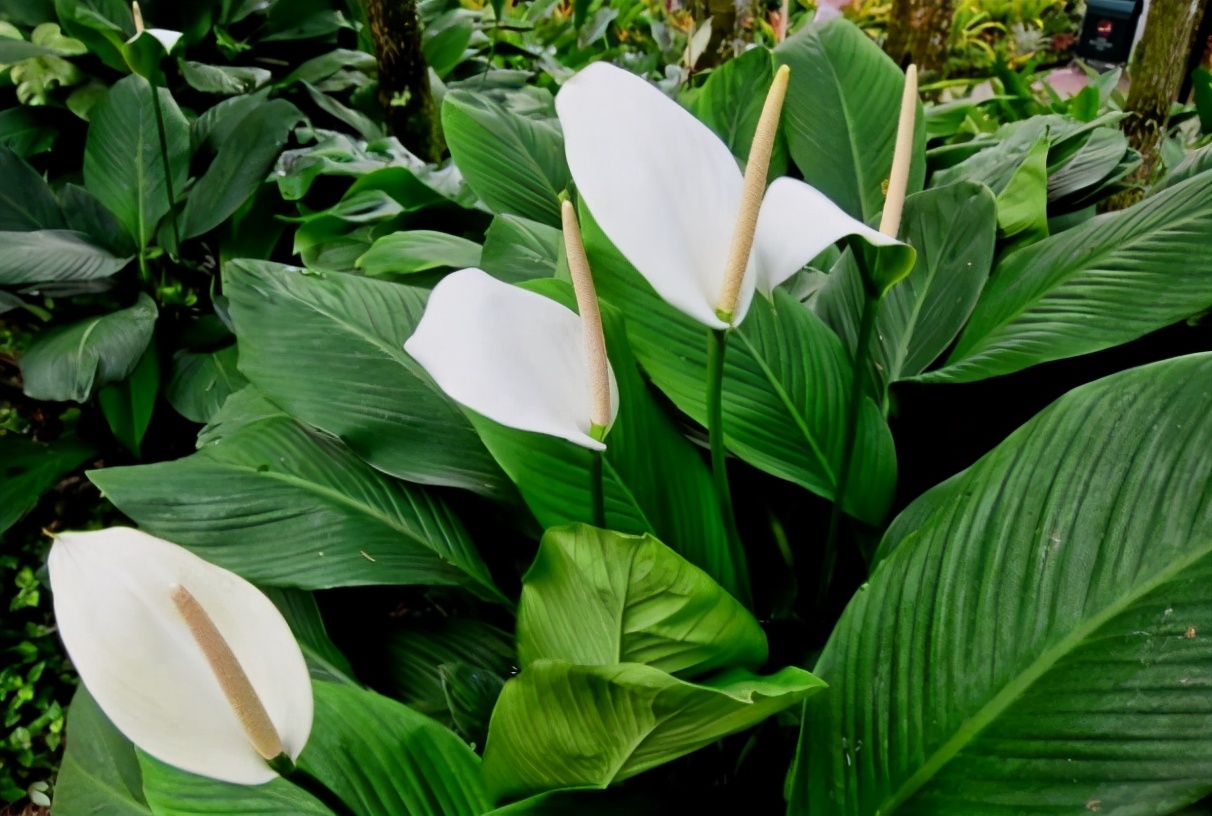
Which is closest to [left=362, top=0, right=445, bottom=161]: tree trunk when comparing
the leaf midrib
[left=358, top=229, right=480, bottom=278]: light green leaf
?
[left=358, top=229, right=480, bottom=278]: light green leaf

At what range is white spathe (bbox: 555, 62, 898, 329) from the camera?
1.09 feet

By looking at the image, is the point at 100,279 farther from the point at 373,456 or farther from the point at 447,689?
the point at 447,689

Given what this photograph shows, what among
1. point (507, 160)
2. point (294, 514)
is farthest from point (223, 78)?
point (294, 514)

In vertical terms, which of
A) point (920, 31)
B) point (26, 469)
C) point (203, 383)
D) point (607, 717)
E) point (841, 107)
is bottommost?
point (26, 469)

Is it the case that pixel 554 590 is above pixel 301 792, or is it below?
above

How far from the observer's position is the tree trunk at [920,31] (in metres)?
1.69

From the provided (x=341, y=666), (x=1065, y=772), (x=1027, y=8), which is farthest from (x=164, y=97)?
(x=1027, y=8)

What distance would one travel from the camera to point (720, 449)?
0.44 m

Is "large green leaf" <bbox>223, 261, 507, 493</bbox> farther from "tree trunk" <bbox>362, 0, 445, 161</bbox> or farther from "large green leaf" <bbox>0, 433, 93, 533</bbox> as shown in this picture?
"tree trunk" <bbox>362, 0, 445, 161</bbox>

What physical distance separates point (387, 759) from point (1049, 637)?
0.33 m

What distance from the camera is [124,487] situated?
1.74 feet

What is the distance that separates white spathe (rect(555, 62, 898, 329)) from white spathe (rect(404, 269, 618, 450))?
6 cm

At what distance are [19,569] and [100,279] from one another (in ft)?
1.33

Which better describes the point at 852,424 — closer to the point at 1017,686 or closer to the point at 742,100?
the point at 1017,686
